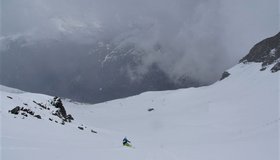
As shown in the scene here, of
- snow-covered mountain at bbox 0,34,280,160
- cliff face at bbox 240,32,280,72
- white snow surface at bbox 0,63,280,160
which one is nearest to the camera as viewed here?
white snow surface at bbox 0,63,280,160

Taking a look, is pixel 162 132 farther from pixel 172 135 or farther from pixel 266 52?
pixel 266 52

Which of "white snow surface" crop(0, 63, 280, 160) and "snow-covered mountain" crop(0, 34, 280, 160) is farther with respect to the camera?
"snow-covered mountain" crop(0, 34, 280, 160)

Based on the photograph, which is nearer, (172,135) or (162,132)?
Answer: (172,135)

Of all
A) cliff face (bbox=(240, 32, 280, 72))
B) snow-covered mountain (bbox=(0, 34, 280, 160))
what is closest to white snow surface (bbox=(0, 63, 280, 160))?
snow-covered mountain (bbox=(0, 34, 280, 160))

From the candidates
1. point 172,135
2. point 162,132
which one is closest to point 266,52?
point 162,132

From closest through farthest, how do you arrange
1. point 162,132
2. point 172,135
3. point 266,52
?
point 172,135 → point 162,132 → point 266,52

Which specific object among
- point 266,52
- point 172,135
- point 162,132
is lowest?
point 172,135

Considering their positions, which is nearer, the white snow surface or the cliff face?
the white snow surface

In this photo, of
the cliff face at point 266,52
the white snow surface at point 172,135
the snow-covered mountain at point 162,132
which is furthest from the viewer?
the cliff face at point 266,52

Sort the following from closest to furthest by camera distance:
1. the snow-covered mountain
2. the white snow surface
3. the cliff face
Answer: the white snow surface → the snow-covered mountain → the cliff face

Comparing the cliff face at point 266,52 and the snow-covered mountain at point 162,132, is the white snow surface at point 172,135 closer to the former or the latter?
the snow-covered mountain at point 162,132

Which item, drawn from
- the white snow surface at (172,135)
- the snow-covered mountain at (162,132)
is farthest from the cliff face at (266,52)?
the white snow surface at (172,135)

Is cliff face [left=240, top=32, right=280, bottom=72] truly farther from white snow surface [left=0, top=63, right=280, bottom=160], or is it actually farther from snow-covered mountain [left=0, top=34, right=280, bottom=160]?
white snow surface [left=0, top=63, right=280, bottom=160]

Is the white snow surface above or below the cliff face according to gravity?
below
